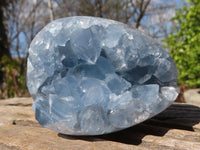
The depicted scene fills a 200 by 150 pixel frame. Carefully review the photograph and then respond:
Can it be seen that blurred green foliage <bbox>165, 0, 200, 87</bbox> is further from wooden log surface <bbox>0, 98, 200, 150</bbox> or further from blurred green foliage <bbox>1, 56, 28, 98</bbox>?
blurred green foliage <bbox>1, 56, 28, 98</bbox>

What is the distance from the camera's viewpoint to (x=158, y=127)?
1.17m

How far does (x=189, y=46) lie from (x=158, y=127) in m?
1.98

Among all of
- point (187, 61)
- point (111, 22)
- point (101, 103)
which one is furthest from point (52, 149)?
point (187, 61)

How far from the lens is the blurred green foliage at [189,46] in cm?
264

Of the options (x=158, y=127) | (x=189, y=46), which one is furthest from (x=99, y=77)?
(x=189, y=46)

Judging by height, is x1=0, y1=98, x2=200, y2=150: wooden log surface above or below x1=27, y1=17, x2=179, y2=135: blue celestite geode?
below

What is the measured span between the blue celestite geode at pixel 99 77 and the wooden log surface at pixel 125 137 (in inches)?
2.8

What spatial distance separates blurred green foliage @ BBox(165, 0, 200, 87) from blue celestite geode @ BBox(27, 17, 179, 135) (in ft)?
5.81

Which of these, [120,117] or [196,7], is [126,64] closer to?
[120,117]

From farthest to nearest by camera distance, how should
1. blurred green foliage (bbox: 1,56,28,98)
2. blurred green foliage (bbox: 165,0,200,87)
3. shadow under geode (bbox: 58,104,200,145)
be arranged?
blurred green foliage (bbox: 1,56,28,98)
blurred green foliage (bbox: 165,0,200,87)
shadow under geode (bbox: 58,104,200,145)

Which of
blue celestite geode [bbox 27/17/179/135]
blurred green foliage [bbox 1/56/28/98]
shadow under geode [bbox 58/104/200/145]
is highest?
blue celestite geode [bbox 27/17/179/135]

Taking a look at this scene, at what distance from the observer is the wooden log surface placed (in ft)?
3.02

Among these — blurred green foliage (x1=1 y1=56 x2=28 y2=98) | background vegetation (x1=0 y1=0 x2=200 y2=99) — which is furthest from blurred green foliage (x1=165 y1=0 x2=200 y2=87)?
blurred green foliage (x1=1 y1=56 x2=28 y2=98)

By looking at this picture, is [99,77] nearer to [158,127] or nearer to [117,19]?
[158,127]
